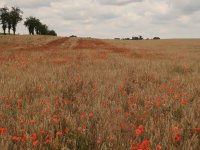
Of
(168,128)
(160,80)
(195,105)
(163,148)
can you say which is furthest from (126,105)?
(160,80)

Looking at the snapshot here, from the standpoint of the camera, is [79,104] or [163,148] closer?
[163,148]

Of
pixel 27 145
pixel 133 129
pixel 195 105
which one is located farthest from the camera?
pixel 195 105

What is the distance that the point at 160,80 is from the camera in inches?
291

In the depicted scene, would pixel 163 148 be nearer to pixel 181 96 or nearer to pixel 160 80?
pixel 181 96

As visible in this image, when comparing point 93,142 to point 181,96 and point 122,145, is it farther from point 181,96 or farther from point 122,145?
point 181,96

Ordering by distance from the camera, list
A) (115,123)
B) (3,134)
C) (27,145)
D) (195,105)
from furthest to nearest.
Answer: (195,105) → (115,123) → (3,134) → (27,145)

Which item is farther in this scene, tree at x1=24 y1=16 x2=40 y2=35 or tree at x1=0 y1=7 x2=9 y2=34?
tree at x1=24 y1=16 x2=40 y2=35

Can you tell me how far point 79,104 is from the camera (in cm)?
466

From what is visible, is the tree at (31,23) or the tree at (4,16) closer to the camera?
the tree at (4,16)

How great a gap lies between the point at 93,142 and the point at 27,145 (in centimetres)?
77

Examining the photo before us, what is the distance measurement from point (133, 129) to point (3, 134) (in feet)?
5.40

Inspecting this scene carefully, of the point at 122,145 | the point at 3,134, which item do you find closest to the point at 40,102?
the point at 3,134

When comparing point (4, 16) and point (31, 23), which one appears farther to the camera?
point (31, 23)

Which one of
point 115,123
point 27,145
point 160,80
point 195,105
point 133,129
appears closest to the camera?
point 27,145
